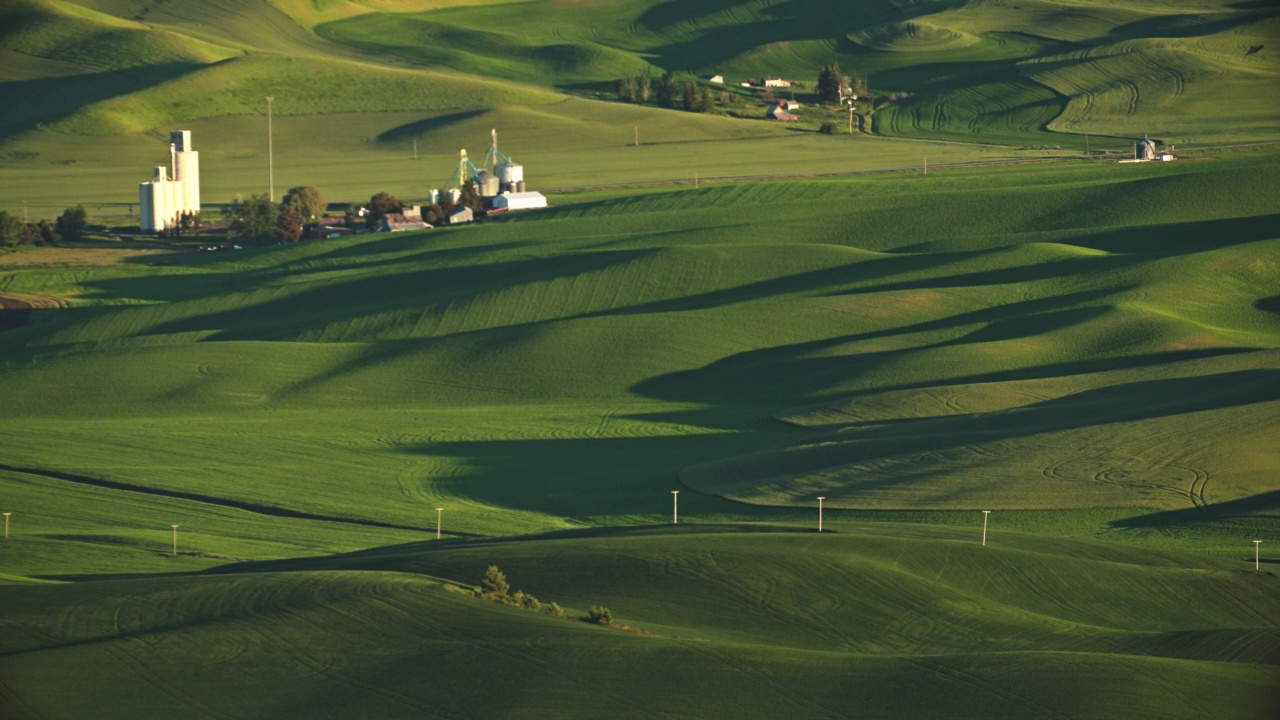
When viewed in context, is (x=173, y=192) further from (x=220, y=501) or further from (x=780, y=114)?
(x=220, y=501)

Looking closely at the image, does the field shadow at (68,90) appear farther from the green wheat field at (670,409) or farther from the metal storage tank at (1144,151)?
the metal storage tank at (1144,151)

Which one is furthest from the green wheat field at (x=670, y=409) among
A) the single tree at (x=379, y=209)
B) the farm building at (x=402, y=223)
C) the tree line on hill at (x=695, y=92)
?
the single tree at (x=379, y=209)

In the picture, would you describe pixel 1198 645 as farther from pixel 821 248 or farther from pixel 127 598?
pixel 821 248

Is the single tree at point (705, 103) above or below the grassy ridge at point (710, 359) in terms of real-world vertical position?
above

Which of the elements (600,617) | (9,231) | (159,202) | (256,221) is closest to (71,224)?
(9,231)

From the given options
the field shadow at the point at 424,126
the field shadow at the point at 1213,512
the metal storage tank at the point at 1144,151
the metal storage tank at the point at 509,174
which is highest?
the field shadow at the point at 424,126

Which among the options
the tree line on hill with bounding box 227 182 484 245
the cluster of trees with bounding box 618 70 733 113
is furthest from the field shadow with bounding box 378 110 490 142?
the tree line on hill with bounding box 227 182 484 245
